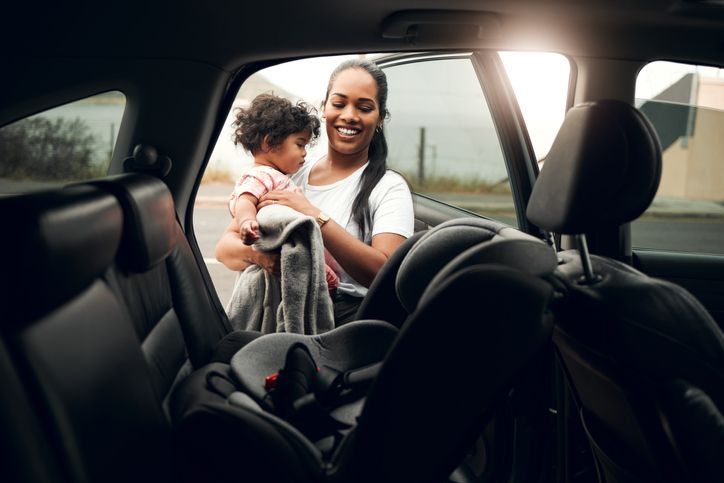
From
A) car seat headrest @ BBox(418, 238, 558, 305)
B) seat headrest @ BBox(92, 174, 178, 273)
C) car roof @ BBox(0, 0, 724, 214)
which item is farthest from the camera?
car roof @ BBox(0, 0, 724, 214)

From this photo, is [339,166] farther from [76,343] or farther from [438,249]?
[76,343]

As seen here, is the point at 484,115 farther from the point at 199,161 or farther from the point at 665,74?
the point at 199,161

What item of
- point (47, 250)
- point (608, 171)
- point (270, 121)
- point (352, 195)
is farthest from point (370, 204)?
point (47, 250)

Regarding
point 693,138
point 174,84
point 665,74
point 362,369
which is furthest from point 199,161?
point 693,138

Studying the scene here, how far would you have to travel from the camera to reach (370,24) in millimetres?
1892

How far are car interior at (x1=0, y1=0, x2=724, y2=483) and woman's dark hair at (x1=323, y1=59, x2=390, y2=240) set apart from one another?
0.15 meters

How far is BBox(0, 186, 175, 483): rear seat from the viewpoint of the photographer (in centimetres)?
94

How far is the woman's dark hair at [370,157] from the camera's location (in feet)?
7.52

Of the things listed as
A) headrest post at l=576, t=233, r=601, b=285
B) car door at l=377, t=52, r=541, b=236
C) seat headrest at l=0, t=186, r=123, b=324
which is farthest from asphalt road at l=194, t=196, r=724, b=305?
seat headrest at l=0, t=186, r=123, b=324

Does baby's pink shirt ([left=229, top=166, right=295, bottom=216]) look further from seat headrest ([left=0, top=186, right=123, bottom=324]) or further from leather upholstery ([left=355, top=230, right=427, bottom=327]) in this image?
→ seat headrest ([left=0, top=186, right=123, bottom=324])

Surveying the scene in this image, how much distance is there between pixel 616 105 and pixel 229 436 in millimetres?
933

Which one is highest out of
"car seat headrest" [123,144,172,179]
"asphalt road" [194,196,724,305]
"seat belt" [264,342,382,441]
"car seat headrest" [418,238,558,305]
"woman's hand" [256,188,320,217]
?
"car seat headrest" [123,144,172,179]

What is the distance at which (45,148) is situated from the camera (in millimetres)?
1868

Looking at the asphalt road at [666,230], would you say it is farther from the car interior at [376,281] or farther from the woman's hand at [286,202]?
the car interior at [376,281]
